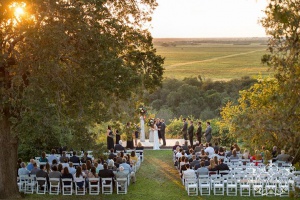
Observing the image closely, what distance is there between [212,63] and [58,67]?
118 m

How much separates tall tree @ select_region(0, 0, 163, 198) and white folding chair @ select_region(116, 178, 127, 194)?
3.07 meters

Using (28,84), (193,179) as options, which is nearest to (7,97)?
(28,84)

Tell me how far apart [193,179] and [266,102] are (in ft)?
24.1

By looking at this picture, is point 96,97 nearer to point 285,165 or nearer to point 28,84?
point 28,84

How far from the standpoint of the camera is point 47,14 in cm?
1562

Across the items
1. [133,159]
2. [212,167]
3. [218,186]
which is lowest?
[218,186]

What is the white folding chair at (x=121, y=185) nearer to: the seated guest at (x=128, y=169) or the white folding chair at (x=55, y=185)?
the seated guest at (x=128, y=169)

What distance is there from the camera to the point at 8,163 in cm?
1847

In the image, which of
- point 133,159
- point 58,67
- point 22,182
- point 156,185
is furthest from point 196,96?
point 58,67

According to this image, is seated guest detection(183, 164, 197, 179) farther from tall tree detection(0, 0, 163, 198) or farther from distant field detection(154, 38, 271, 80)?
distant field detection(154, 38, 271, 80)

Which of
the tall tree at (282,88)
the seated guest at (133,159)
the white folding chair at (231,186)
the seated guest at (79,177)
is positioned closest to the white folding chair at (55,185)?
the seated guest at (79,177)

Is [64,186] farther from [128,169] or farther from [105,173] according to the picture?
[128,169]

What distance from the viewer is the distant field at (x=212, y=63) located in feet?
356

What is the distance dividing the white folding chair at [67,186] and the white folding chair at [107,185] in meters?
1.15
